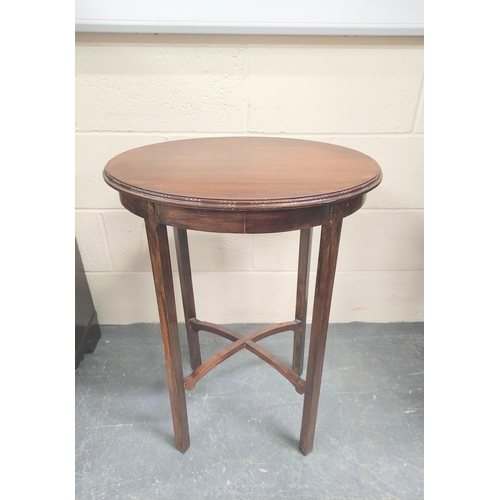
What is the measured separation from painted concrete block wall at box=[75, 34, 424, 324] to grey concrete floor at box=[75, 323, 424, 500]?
28cm

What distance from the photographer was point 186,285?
1349mm

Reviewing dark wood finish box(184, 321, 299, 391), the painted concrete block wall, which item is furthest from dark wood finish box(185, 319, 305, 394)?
the painted concrete block wall

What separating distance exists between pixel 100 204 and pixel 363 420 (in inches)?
51.0

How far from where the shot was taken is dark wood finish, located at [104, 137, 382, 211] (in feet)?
2.49

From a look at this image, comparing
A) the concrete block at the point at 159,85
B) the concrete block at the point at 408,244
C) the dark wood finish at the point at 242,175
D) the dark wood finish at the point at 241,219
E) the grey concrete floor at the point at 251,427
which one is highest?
the concrete block at the point at 159,85

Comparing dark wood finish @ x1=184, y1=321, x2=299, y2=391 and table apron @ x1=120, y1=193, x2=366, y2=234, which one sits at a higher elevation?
table apron @ x1=120, y1=193, x2=366, y2=234

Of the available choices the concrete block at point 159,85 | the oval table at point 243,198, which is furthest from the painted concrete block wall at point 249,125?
the oval table at point 243,198

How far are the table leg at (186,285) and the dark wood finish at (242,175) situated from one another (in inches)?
12.1

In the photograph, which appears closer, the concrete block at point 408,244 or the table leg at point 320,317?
the table leg at point 320,317

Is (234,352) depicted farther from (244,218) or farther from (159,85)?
(159,85)

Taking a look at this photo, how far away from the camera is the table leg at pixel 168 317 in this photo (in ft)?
2.89

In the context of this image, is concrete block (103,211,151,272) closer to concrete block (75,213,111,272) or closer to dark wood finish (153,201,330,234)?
concrete block (75,213,111,272)

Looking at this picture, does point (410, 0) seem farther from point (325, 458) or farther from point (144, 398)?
point (144, 398)

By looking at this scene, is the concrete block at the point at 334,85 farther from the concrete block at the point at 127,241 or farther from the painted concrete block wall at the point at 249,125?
the concrete block at the point at 127,241
